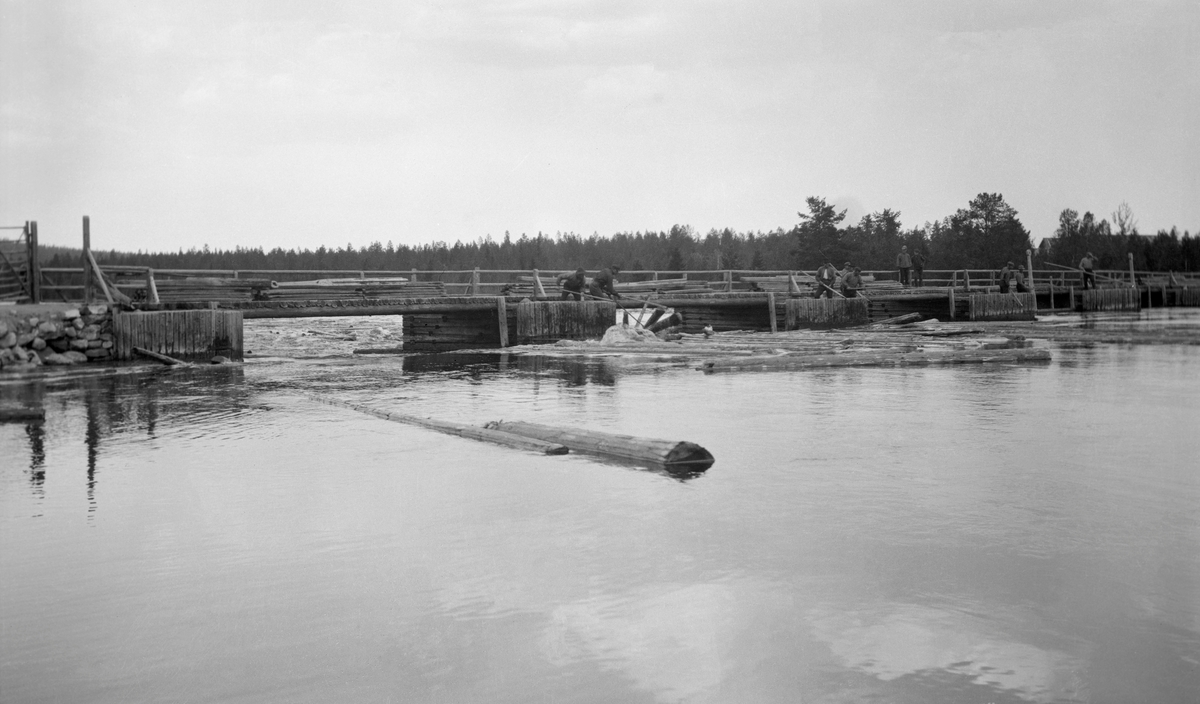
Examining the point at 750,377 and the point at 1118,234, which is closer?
the point at 750,377

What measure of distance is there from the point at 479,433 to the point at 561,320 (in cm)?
1985

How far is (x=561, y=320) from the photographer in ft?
102

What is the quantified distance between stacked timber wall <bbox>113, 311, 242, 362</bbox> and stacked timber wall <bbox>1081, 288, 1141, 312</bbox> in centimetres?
4433

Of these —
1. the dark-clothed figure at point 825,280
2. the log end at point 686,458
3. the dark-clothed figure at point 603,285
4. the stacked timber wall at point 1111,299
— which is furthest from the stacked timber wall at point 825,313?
the log end at point 686,458

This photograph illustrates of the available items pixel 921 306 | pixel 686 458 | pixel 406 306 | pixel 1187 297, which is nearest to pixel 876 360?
pixel 686 458

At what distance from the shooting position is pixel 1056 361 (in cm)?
2147

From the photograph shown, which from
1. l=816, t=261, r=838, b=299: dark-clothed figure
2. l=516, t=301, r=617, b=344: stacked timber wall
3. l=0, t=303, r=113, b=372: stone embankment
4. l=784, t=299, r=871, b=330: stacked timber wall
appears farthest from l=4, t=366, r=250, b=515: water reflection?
l=816, t=261, r=838, b=299: dark-clothed figure

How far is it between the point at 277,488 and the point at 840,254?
7664 centimetres

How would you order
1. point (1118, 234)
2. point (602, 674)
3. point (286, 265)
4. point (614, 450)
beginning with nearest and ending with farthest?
point (602, 674)
point (614, 450)
point (1118, 234)
point (286, 265)

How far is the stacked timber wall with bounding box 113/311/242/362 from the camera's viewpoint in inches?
910

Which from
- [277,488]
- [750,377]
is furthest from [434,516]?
[750,377]

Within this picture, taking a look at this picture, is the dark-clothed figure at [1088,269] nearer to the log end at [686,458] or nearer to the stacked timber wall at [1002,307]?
the stacked timber wall at [1002,307]

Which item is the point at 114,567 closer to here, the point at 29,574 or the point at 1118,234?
the point at 29,574

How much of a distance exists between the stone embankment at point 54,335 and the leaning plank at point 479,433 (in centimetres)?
1119
